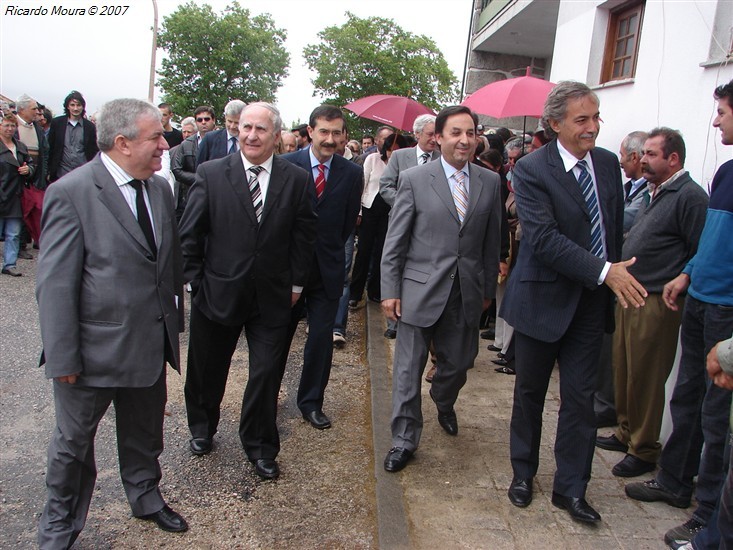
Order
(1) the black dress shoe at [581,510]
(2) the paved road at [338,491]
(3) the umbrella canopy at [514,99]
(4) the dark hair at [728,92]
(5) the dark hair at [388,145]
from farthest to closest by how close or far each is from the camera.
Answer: (5) the dark hair at [388,145], (3) the umbrella canopy at [514,99], (1) the black dress shoe at [581,510], (2) the paved road at [338,491], (4) the dark hair at [728,92]

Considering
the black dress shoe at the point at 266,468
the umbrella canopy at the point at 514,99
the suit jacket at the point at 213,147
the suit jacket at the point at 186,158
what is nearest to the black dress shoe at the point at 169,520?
the black dress shoe at the point at 266,468

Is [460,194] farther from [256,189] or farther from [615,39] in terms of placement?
[615,39]

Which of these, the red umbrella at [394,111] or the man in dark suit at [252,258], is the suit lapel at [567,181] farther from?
the red umbrella at [394,111]

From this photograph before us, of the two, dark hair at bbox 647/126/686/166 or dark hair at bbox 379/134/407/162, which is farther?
dark hair at bbox 379/134/407/162

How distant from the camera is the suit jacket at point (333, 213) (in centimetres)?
457

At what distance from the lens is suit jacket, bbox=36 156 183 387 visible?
2729mm

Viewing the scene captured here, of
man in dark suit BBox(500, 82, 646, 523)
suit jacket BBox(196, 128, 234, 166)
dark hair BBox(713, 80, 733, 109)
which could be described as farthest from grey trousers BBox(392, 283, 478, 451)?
suit jacket BBox(196, 128, 234, 166)

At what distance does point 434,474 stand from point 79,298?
2.36m

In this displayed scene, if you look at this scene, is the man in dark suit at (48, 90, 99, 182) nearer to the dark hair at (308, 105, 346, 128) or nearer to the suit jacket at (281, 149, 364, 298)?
the dark hair at (308, 105, 346, 128)

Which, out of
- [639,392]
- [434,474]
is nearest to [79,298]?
[434,474]

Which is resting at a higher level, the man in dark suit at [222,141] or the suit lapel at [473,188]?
the man in dark suit at [222,141]

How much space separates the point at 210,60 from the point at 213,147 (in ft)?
140

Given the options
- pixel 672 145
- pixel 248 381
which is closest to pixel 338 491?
pixel 248 381

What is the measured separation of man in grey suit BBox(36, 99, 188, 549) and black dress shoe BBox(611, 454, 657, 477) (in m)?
2.90
